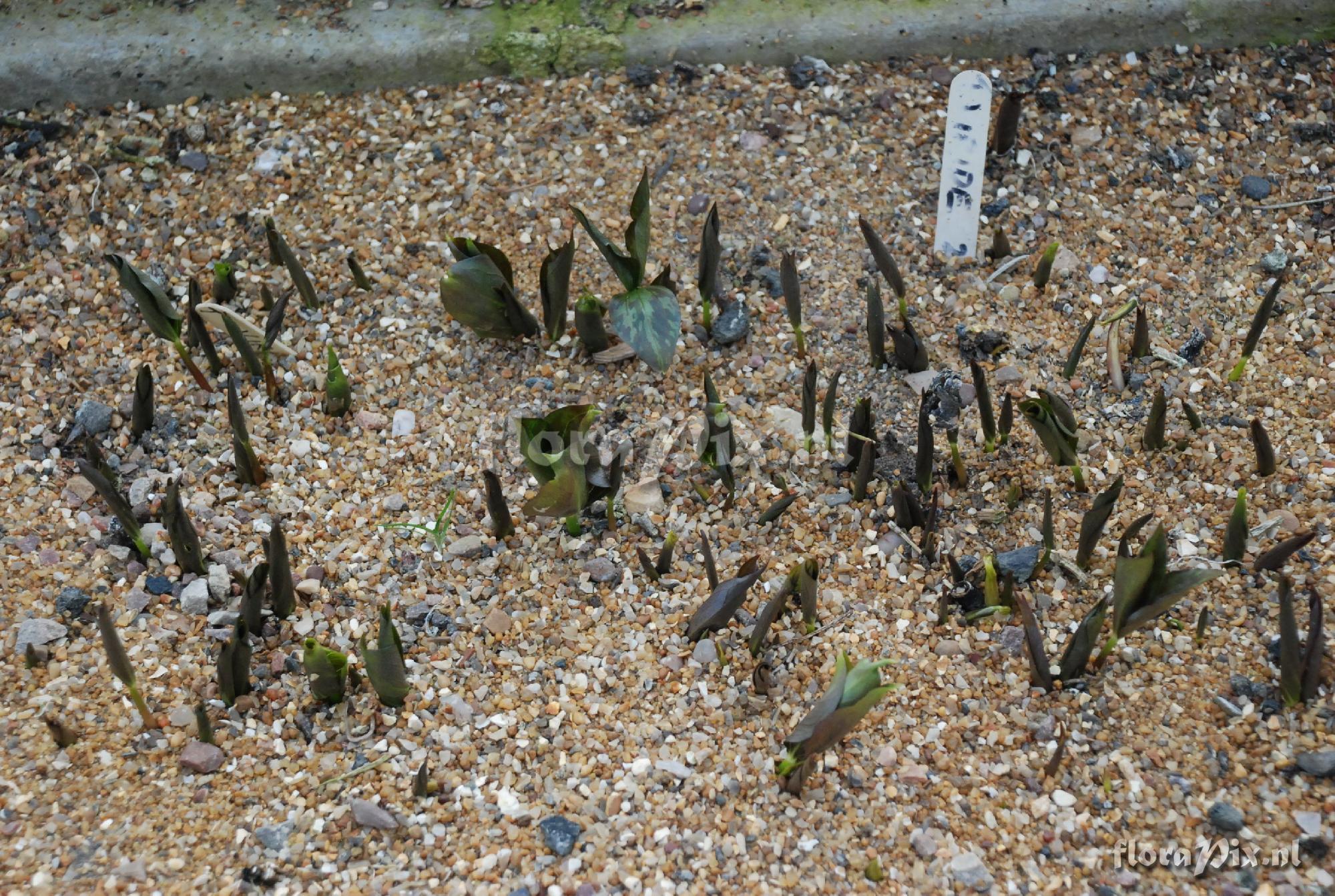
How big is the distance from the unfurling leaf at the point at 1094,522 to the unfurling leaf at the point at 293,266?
5.78 feet

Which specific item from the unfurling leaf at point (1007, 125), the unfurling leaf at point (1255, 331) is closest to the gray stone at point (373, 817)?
the unfurling leaf at point (1255, 331)

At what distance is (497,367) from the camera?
2.79m

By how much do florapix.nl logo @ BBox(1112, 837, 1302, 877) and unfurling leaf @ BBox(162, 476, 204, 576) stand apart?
5.61 feet

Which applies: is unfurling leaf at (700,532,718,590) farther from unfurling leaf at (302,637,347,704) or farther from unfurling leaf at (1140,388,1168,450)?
unfurling leaf at (1140,388,1168,450)

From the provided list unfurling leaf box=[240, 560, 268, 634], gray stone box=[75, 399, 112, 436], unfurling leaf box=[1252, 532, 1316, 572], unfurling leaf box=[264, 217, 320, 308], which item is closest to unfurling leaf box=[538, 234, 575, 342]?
unfurling leaf box=[264, 217, 320, 308]

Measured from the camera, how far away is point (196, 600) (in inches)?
91.9

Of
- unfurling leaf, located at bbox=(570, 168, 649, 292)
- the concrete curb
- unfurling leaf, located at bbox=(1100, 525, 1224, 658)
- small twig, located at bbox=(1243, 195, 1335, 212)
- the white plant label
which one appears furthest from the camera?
the concrete curb

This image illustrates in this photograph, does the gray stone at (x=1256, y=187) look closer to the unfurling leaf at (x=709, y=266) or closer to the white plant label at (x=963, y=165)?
the white plant label at (x=963, y=165)

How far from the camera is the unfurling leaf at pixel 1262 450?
235 centimetres

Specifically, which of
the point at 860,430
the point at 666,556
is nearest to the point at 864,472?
the point at 860,430

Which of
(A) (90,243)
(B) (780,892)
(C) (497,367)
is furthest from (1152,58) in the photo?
(A) (90,243)

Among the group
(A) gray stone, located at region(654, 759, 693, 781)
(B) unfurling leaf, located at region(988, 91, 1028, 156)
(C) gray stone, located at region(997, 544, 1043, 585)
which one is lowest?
(A) gray stone, located at region(654, 759, 693, 781)

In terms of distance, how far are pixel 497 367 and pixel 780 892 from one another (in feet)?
4.45

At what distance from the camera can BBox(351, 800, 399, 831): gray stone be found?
202cm
